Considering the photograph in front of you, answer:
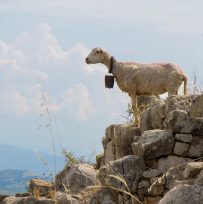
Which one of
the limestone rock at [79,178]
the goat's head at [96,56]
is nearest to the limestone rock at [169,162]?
the limestone rock at [79,178]

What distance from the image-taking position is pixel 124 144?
1673cm

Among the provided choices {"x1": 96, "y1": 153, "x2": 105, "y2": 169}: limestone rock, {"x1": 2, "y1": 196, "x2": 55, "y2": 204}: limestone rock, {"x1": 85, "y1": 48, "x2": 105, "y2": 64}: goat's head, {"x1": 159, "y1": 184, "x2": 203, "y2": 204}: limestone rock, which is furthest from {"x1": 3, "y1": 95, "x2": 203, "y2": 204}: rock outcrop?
{"x1": 85, "y1": 48, "x2": 105, "y2": 64}: goat's head

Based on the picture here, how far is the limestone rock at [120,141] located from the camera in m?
16.6

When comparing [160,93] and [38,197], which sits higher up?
[160,93]

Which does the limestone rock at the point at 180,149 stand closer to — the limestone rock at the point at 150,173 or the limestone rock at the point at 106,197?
the limestone rock at the point at 150,173

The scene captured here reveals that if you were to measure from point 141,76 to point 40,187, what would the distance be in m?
4.29

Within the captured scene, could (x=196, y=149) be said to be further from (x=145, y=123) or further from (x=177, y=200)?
(x=177, y=200)

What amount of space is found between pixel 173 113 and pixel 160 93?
157 inches

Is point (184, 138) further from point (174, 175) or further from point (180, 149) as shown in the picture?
point (174, 175)

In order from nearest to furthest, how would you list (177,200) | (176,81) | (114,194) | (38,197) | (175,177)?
(177,200)
(175,177)
(114,194)
(38,197)
(176,81)

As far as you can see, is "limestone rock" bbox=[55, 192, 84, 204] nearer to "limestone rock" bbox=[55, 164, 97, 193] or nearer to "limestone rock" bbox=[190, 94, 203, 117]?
"limestone rock" bbox=[55, 164, 97, 193]

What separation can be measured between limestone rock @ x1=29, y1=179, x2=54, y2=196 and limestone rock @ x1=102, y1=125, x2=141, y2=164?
6.06 feet

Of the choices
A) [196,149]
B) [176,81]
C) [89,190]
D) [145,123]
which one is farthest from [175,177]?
[176,81]

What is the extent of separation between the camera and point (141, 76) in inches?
728
